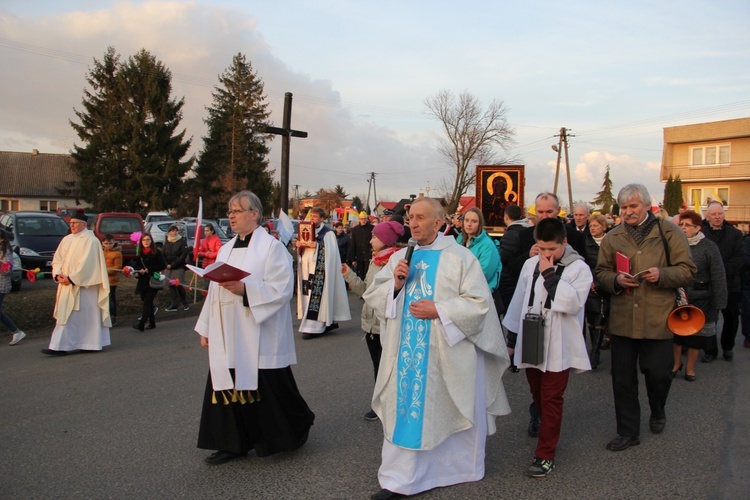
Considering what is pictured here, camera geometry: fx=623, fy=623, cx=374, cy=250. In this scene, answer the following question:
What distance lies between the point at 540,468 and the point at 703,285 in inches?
160

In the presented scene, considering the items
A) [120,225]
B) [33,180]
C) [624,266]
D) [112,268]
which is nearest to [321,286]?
A: [112,268]

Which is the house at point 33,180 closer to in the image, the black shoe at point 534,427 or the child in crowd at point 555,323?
the black shoe at point 534,427

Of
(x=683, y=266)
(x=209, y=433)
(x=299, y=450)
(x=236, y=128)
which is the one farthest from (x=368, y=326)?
(x=236, y=128)

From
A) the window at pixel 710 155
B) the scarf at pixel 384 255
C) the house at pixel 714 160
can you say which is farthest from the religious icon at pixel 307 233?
the window at pixel 710 155

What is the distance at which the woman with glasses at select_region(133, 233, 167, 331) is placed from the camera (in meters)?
10.5

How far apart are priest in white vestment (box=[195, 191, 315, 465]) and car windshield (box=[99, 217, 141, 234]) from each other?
16774mm

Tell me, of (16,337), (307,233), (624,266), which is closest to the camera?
(624,266)

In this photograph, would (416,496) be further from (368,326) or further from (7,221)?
(7,221)

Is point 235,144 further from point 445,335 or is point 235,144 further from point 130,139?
point 445,335

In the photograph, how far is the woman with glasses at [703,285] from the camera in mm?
6957

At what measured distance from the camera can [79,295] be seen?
8680 mm

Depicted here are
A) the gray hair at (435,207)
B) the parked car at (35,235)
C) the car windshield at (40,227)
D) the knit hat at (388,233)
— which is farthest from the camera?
the car windshield at (40,227)

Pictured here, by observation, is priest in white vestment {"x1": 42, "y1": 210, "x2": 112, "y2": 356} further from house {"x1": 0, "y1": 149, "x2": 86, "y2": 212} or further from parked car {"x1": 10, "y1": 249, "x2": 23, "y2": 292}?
house {"x1": 0, "y1": 149, "x2": 86, "y2": 212}

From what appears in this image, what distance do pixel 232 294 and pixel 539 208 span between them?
2.79 meters
